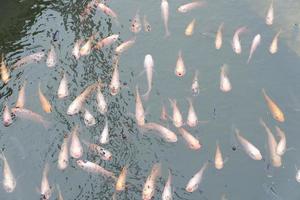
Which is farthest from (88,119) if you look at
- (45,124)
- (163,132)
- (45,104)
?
(163,132)

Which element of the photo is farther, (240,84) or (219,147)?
(240,84)

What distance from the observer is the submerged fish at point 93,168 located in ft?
25.2

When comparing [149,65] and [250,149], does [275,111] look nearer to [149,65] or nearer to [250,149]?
[250,149]

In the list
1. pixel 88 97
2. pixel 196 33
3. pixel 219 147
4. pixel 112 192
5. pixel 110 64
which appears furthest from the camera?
pixel 196 33

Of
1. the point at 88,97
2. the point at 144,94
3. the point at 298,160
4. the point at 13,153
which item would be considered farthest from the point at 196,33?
the point at 13,153

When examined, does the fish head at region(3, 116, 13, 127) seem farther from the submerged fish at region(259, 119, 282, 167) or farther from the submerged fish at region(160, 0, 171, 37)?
the submerged fish at region(259, 119, 282, 167)

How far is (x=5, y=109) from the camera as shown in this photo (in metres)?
8.54

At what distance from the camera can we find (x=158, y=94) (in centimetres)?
905

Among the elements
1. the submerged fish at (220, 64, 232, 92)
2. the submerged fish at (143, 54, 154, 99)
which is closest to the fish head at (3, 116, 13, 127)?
the submerged fish at (143, 54, 154, 99)

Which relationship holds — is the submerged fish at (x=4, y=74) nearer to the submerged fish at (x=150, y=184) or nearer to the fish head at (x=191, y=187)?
the submerged fish at (x=150, y=184)

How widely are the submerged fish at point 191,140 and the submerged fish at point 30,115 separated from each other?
2339 mm

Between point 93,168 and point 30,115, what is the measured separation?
61.6 inches

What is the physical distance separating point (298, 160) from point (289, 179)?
41 centimetres

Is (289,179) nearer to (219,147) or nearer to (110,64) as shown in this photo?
(219,147)
